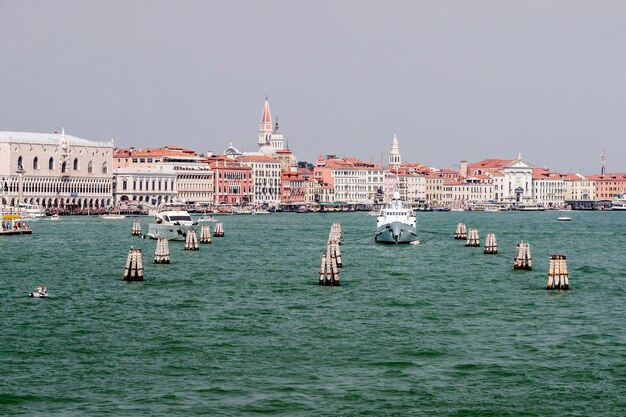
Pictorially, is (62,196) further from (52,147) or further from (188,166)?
(188,166)

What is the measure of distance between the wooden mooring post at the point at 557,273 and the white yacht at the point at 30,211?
7926cm

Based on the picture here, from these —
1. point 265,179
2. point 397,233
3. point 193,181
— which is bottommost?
point 397,233

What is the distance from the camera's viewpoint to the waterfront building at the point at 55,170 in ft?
484

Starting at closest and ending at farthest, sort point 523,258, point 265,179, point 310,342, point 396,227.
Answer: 1. point 310,342
2. point 523,258
3. point 396,227
4. point 265,179

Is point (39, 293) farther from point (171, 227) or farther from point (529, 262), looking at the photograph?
point (171, 227)

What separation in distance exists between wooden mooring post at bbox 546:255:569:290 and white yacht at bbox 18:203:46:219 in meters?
79.3

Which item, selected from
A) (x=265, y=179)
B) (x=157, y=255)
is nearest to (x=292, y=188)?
(x=265, y=179)

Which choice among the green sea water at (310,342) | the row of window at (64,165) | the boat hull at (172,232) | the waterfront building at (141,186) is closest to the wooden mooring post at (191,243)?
the boat hull at (172,232)

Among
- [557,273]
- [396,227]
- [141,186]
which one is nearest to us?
[557,273]

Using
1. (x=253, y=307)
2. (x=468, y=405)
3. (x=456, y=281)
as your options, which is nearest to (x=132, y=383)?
(x=468, y=405)

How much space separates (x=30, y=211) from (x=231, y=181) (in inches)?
2267

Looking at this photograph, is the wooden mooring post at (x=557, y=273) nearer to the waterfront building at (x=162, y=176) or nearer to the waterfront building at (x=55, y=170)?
the waterfront building at (x=55, y=170)

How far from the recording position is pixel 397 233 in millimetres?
70250

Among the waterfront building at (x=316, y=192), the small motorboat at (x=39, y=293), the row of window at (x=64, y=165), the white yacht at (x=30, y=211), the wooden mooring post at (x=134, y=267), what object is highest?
the row of window at (x=64, y=165)
